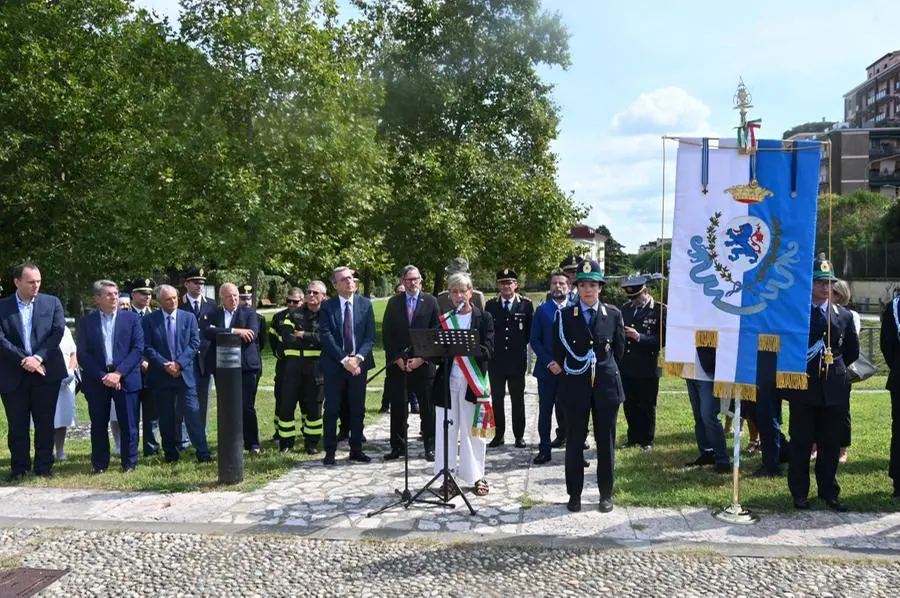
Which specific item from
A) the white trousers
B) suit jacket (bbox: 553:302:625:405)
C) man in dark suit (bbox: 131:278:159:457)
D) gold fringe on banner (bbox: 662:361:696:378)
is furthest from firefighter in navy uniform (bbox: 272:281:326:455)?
gold fringe on banner (bbox: 662:361:696:378)

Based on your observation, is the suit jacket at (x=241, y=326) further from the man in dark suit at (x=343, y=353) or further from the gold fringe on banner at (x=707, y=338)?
the gold fringe on banner at (x=707, y=338)

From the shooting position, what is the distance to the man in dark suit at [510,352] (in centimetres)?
851

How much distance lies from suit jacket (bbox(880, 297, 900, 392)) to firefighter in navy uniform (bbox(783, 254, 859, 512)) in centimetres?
47

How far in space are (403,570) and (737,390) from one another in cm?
323

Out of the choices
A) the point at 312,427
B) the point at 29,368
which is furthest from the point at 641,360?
the point at 29,368

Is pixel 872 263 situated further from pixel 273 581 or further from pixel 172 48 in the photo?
pixel 273 581

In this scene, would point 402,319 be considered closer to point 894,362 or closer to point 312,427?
Answer: point 312,427

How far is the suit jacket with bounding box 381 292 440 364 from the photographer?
25.9 feet

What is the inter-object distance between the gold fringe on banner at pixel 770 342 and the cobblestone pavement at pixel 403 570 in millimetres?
1744

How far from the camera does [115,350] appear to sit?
300 inches

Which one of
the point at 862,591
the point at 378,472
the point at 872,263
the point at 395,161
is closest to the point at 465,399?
the point at 378,472

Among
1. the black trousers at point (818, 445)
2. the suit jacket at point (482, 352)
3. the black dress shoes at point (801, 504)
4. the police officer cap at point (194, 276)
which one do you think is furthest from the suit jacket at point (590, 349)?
the police officer cap at point (194, 276)

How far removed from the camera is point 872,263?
42.7 m

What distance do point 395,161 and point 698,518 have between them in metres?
21.2
